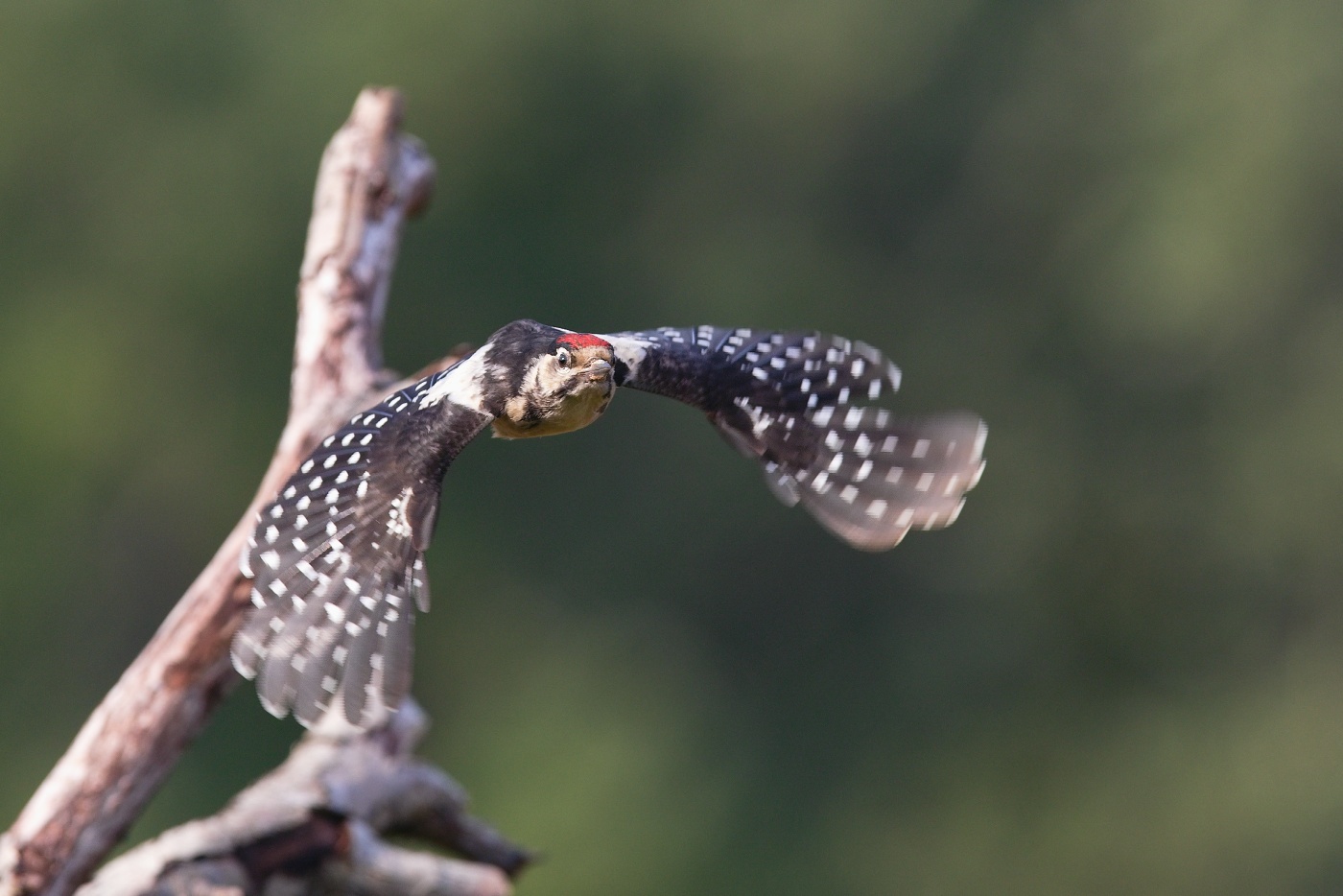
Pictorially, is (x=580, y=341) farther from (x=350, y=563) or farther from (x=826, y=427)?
(x=826, y=427)

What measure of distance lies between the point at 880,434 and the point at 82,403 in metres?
14.8

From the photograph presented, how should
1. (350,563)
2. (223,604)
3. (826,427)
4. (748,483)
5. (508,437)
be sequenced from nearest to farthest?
1. (350,563)
2. (508,437)
3. (223,604)
4. (826,427)
5. (748,483)

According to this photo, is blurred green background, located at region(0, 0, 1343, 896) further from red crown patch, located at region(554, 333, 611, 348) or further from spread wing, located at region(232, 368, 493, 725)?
spread wing, located at region(232, 368, 493, 725)

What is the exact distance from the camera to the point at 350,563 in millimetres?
5180

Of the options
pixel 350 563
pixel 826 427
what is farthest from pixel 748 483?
pixel 350 563

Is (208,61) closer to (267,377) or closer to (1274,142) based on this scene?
(267,377)

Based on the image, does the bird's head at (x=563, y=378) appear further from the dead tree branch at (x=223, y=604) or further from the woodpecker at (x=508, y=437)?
the dead tree branch at (x=223, y=604)

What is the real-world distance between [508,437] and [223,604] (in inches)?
44.1

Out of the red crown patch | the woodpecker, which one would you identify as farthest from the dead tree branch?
the red crown patch

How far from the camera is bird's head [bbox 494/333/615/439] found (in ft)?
18.2

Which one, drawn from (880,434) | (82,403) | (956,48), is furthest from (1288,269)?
(880,434)

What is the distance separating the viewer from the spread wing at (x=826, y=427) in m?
6.00

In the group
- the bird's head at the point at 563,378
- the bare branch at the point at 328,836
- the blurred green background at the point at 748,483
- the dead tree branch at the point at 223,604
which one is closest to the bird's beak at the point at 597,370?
the bird's head at the point at 563,378

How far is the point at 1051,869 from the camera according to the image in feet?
64.1
